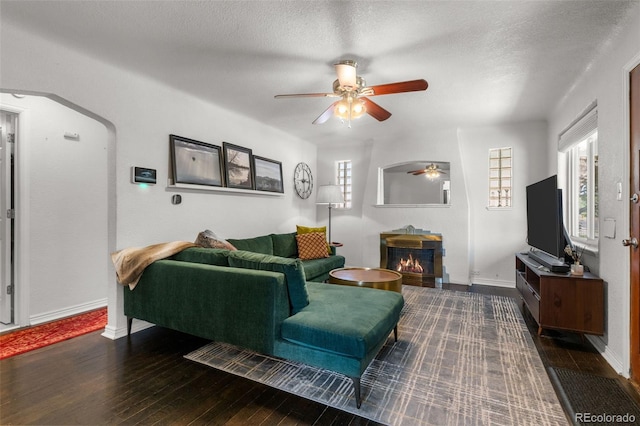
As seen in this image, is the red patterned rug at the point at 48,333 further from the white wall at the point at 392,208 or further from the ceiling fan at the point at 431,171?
the ceiling fan at the point at 431,171

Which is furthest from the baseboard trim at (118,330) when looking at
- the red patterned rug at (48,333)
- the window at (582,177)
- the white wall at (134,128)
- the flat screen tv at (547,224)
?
the window at (582,177)

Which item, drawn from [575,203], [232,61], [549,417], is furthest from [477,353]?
[232,61]

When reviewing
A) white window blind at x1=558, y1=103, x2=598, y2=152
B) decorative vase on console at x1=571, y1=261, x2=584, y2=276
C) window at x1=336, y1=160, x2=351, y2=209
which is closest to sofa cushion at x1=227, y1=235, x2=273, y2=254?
window at x1=336, y1=160, x2=351, y2=209

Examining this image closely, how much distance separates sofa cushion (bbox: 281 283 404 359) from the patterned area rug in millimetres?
316

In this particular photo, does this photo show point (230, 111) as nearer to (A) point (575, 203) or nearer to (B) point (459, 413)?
(B) point (459, 413)

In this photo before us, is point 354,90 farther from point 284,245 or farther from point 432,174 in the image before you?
point 432,174

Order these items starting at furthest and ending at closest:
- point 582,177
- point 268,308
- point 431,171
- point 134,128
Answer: point 431,171
point 582,177
point 134,128
point 268,308

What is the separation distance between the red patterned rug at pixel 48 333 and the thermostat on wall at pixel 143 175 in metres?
1.52

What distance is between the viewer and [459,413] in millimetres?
1694

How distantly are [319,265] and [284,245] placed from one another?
742mm

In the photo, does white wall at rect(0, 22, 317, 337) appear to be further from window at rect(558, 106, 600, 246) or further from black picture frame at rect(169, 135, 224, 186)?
window at rect(558, 106, 600, 246)

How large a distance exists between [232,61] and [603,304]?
3776mm

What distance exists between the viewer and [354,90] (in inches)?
106

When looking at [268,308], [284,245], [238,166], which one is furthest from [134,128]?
[284,245]
